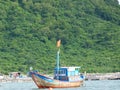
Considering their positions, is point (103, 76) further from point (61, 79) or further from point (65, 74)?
point (61, 79)

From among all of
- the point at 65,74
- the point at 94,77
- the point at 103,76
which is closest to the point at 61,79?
the point at 65,74

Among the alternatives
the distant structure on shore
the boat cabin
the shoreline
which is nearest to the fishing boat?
the boat cabin

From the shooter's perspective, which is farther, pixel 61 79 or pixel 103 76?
pixel 103 76

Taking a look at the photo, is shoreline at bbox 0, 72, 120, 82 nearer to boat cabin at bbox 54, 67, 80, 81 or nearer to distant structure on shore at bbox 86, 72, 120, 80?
distant structure on shore at bbox 86, 72, 120, 80

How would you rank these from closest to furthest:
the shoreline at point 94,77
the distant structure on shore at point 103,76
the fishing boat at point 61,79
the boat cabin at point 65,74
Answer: the fishing boat at point 61,79, the boat cabin at point 65,74, the shoreline at point 94,77, the distant structure on shore at point 103,76

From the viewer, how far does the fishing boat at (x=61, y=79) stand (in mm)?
129750

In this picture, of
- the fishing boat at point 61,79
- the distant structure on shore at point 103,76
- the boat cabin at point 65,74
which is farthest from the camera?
the distant structure on shore at point 103,76

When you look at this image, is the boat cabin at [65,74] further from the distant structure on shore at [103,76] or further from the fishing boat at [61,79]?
the distant structure on shore at [103,76]

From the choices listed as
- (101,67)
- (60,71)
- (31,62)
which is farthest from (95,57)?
(60,71)

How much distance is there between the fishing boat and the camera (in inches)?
5108

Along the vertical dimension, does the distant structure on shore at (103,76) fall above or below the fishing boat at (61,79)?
below

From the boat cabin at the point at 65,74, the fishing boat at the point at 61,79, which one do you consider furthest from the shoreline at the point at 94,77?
the boat cabin at the point at 65,74

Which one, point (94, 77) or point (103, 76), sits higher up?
point (103, 76)

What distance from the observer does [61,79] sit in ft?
445
